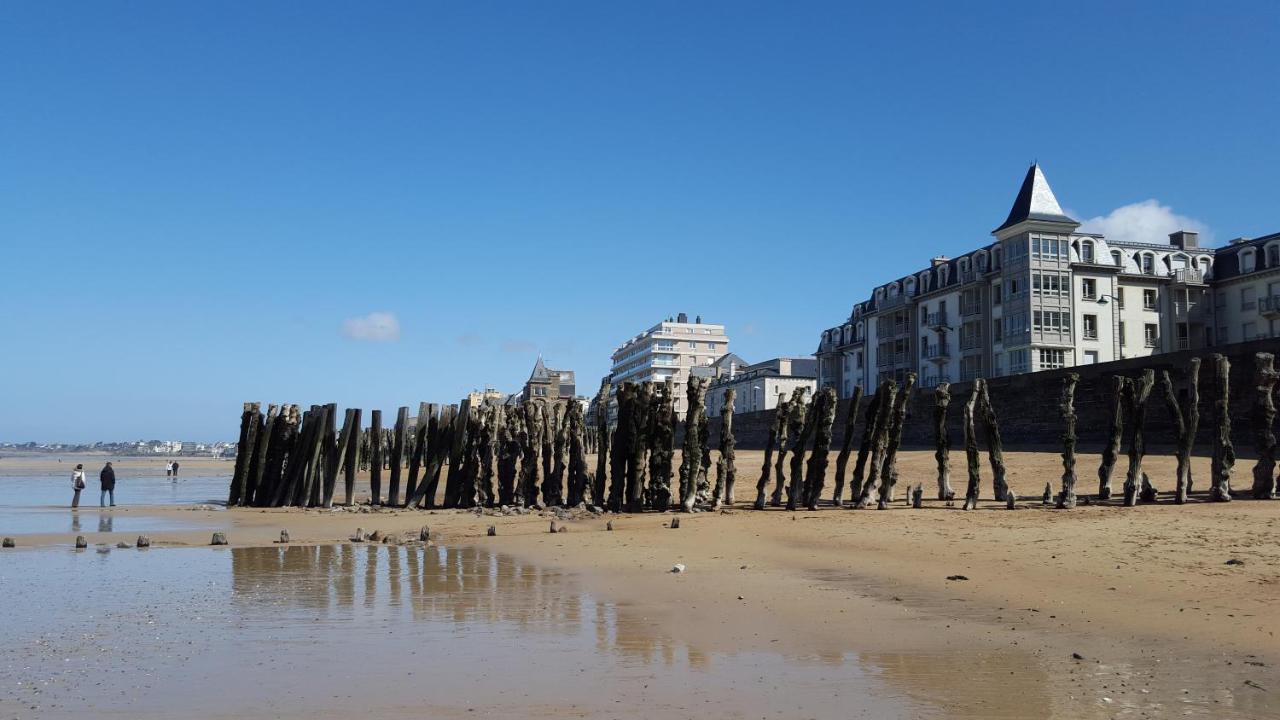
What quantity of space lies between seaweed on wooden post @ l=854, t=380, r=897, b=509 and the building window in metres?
36.4

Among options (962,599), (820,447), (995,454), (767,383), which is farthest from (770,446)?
(767,383)

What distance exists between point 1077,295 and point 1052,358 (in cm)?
416

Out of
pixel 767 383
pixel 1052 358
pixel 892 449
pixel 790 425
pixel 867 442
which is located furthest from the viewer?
pixel 767 383

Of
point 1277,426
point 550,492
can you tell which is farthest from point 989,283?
point 550,492

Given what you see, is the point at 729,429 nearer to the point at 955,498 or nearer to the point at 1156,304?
the point at 955,498

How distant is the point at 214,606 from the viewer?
1105 cm

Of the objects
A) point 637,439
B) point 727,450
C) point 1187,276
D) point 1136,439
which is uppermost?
point 1187,276

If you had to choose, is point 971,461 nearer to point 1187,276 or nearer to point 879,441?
point 879,441

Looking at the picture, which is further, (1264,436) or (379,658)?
(1264,436)

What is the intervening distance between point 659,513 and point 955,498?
6.62 meters

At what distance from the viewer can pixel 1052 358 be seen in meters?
52.6

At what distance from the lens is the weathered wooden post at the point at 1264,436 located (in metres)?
16.4

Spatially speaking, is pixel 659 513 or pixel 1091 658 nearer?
pixel 1091 658

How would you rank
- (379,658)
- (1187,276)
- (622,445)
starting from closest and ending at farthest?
(379,658) < (622,445) < (1187,276)
